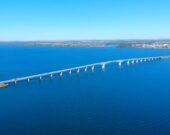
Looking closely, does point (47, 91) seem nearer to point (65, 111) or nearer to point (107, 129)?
point (65, 111)

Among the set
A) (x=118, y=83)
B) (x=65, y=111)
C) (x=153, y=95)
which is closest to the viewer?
(x=65, y=111)

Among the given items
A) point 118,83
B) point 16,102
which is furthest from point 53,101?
point 118,83

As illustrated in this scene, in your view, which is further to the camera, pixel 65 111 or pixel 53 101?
pixel 53 101

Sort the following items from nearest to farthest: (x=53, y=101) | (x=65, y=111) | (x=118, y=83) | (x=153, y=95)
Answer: (x=65, y=111), (x=53, y=101), (x=153, y=95), (x=118, y=83)

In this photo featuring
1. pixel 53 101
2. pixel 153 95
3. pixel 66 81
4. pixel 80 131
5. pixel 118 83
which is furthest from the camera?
pixel 66 81

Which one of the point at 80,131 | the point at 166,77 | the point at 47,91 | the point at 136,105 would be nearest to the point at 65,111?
the point at 80,131

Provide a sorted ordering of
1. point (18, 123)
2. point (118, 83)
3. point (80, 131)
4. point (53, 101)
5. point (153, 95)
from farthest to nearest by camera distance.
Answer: point (118, 83) → point (153, 95) → point (53, 101) → point (18, 123) → point (80, 131)

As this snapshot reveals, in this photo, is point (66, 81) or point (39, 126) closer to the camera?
point (39, 126)

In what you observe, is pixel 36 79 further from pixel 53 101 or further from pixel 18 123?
pixel 18 123
